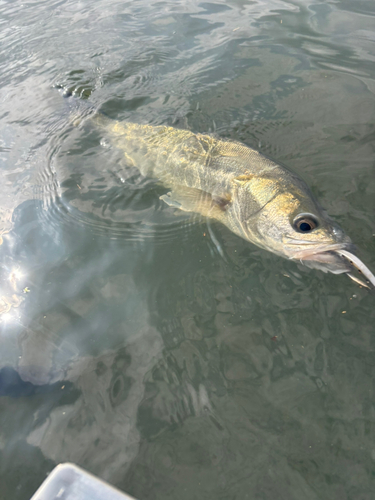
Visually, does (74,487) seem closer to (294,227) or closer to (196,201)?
(294,227)

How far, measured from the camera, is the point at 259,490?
225 cm

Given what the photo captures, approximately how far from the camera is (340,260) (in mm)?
2742

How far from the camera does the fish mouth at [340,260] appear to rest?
105 inches

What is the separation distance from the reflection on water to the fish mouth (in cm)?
36

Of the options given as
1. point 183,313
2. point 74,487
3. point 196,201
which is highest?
point 196,201

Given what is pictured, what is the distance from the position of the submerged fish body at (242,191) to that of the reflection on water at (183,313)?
0.22 m

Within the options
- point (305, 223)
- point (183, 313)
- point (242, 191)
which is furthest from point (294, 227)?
point (183, 313)

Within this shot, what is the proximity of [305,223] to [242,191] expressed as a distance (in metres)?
0.94

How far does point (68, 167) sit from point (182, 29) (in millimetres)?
5100

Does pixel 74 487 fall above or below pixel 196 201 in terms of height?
below

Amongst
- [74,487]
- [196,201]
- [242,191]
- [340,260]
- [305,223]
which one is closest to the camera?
[74,487]

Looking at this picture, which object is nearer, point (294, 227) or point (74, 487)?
point (74, 487)

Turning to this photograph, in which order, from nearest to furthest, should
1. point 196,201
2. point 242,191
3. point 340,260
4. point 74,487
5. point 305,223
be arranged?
1. point 74,487
2. point 340,260
3. point 305,223
4. point 242,191
5. point 196,201

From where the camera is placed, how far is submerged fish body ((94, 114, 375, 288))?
291 centimetres
